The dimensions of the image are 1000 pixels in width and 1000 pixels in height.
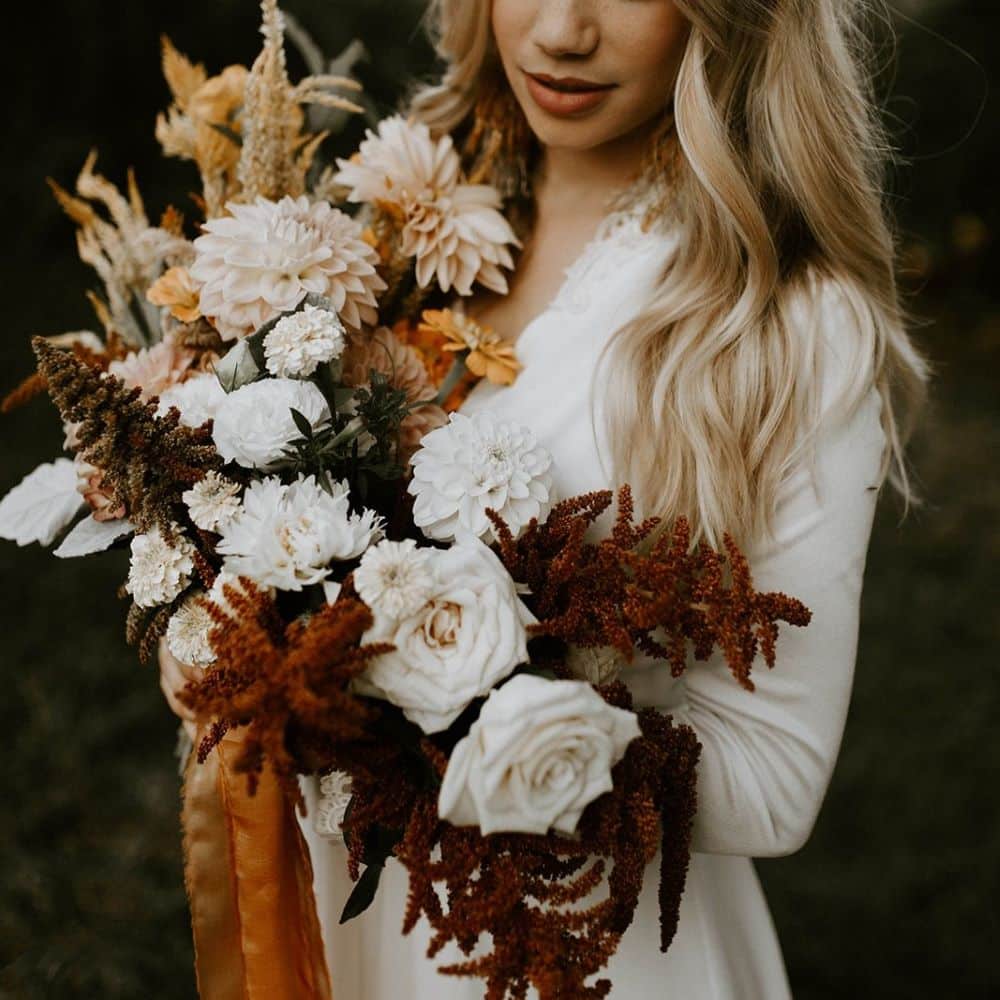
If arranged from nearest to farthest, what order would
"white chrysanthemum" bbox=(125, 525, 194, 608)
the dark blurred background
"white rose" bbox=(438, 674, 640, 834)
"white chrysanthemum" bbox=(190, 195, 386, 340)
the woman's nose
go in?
"white rose" bbox=(438, 674, 640, 834)
"white chrysanthemum" bbox=(125, 525, 194, 608)
"white chrysanthemum" bbox=(190, 195, 386, 340)
the woman's nose
the dark blurred background

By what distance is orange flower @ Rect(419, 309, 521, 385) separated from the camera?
136 cm

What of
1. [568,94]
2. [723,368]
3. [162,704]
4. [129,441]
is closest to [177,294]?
[129,441]

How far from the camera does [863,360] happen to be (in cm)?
124

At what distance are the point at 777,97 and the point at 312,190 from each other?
0.64m

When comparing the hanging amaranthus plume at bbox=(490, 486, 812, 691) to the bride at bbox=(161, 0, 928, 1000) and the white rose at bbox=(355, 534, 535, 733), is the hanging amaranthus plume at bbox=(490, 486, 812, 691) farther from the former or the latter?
the bride at bbox=(161, 0, 928, 1000)

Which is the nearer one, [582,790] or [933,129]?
[582,790]

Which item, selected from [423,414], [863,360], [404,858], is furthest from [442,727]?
[863,360]

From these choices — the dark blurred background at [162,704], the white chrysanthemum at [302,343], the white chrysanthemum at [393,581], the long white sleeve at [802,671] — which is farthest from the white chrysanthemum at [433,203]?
the dark blurred background at [162,704]

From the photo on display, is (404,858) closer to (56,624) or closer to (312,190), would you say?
(312,190)

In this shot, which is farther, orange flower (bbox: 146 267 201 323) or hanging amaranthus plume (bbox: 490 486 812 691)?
orange flower (bbox: 146 267 201 323)

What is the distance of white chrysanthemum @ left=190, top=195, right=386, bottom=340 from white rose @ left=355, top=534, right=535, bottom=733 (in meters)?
0.39

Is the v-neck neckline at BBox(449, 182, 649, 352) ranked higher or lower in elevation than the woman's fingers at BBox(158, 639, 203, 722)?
higher

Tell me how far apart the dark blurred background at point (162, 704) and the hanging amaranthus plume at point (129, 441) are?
1.55m

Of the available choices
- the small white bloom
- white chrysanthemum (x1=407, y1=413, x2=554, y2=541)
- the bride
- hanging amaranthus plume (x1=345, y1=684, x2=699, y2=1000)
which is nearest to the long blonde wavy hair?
the bride
